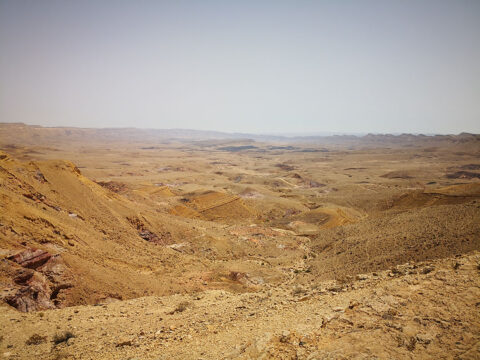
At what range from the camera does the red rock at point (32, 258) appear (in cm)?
1112

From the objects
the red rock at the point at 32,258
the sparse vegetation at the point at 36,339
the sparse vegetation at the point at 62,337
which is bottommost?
the sparse vegetation at the point at 62,337

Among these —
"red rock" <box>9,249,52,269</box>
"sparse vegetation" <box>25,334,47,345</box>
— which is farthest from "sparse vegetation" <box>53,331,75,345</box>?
"red rock" <box>9,249,52,269</box>

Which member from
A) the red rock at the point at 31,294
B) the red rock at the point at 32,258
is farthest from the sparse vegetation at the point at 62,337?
the red rock at the point at 32,258

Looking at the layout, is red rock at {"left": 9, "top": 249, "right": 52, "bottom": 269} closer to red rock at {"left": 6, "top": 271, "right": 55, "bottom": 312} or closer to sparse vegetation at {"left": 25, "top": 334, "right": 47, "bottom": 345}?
red rock at {"left": 6, "top": 271, "right": 55, "bottom": 312}

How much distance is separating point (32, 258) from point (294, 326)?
35.8 feet

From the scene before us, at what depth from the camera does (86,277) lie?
1220 centimetres

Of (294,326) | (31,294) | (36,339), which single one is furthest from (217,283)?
(36,339)

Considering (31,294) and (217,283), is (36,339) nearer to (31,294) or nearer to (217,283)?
(31,294)

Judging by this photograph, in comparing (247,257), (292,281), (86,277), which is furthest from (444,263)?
(86,277)

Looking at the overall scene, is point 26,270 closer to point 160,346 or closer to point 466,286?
point 160,346

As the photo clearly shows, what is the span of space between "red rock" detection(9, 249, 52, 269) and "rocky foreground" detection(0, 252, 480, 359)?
2391mm

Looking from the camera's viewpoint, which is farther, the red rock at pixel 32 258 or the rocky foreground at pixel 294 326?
the red rock at pixel 32 258

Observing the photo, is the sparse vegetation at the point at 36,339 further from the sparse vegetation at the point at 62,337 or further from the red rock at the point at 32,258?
the red rock at the point at 32,258

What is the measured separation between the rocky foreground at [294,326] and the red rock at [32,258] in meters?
2.39
